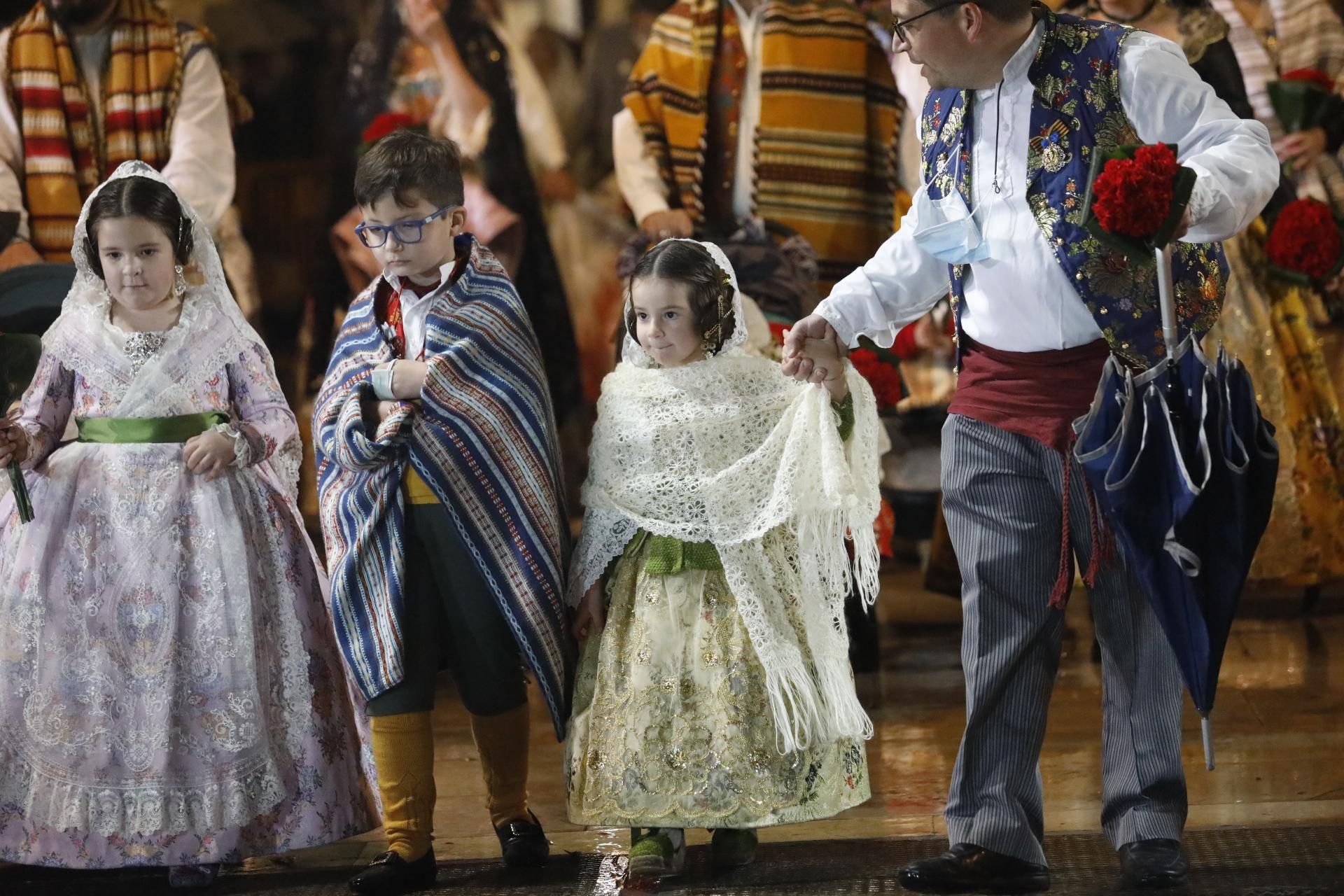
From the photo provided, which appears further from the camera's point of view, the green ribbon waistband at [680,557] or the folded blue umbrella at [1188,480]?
the green ribbon waistband at [680,557]

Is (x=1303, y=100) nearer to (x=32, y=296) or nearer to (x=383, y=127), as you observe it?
(x=383, y=127)

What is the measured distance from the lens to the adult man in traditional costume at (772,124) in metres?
5.73

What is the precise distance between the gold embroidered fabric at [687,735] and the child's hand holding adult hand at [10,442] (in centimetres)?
127

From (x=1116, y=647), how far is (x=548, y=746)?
197 cm

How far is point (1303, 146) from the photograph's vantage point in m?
5.69

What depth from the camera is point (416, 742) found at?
11.3 ft

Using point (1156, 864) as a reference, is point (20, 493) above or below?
above

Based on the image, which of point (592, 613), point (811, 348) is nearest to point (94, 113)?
point (592, 613)

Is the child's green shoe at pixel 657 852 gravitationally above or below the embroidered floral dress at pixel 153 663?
below

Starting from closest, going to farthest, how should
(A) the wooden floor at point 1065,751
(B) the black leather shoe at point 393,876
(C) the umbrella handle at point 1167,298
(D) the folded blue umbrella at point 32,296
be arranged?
(C) the umbrella handle at point 1167,298, (B) the black leather shoe at point 393,876, (A) the wooden floor at point 1065,751, (D) the folded blue umbrella at point 32,296

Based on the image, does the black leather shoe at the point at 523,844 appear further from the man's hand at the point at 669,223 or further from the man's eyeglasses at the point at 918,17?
the man's hand at the point at 669,223

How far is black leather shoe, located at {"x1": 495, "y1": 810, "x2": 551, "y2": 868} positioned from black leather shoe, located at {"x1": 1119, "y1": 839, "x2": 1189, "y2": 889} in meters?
1.20

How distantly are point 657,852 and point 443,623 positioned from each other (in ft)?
2.12

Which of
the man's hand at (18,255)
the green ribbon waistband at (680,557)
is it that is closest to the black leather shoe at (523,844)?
the green ribbon waistband at (680,557)
